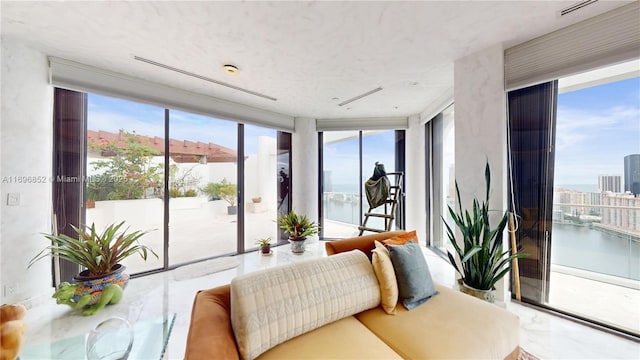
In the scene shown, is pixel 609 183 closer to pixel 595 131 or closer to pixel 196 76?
pixel 595 131

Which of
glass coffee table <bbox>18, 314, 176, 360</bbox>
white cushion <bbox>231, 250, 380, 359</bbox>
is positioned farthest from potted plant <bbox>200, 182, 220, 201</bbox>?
white cushion <bbox>231, 250, 380, 359</bbox>

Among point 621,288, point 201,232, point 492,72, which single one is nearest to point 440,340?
point 621,288

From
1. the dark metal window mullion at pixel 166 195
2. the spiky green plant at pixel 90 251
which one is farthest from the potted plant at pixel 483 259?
the dark metal window mullion at pixel 166 195

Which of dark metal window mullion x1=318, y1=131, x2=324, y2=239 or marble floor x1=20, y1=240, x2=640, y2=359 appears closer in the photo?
marble floor x1=20, y1=240, x2=640, y2=359

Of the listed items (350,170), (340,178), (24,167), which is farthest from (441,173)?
(24,167)

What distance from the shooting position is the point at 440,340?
1.19 meters

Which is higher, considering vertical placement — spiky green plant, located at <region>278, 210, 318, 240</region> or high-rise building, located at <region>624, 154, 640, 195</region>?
high-rise building, located at <region>624, 154, 640, 195</region>

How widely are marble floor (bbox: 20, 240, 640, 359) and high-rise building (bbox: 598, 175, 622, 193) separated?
1.02m

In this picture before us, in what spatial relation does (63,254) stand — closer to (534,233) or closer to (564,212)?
(534,233)

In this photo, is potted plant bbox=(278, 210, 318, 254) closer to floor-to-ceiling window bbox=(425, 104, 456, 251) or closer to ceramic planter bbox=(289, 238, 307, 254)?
ceramic planter bbox=(289, 238, 307, 254)

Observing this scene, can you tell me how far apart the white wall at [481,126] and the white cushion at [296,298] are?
1.52 m

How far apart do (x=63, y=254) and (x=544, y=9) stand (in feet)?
15.1

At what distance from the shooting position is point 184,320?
1.98m

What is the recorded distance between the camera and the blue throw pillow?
152 cm
